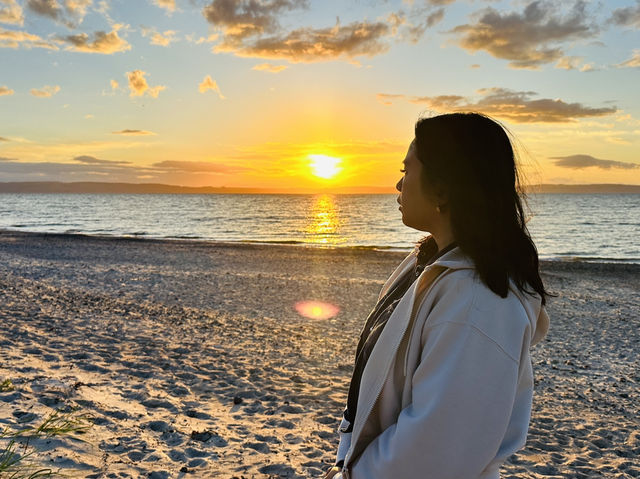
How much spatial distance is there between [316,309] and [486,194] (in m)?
11.8

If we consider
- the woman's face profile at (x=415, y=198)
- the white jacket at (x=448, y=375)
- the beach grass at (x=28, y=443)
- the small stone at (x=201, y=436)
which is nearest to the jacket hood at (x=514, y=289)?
the white jacket at (x=448, y=375)

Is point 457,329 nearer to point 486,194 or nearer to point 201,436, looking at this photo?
point 486,194

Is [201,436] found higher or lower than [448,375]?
lower

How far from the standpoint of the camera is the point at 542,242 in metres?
41.7

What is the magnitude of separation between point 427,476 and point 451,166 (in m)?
1.00

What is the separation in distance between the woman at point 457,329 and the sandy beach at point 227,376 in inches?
138

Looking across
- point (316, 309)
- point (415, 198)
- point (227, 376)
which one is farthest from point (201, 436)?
point (316, 309)

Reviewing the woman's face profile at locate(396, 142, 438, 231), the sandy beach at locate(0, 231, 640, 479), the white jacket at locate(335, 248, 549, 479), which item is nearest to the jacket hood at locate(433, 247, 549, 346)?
the white jacket at locate(335, 248, 549, 479)

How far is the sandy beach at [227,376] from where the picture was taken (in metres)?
5.05

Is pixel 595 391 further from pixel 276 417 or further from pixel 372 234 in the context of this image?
pixel 372 234

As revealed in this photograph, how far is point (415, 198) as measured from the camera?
72.5 inches

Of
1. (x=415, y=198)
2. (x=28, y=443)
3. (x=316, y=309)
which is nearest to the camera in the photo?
(x=415, y=198)

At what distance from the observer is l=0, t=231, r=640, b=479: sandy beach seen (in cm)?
505

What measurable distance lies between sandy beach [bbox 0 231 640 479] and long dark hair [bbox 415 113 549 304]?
388cm
